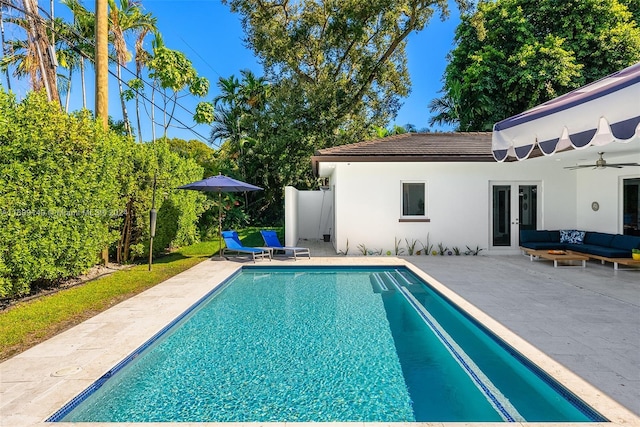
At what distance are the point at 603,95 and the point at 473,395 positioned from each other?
164 inches

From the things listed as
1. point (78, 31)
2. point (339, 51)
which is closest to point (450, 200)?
point (339, 51)

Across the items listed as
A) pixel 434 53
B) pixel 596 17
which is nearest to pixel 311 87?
pixel 434 53

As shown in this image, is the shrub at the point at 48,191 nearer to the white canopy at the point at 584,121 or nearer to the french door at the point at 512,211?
the white canopy at the point at 584,121

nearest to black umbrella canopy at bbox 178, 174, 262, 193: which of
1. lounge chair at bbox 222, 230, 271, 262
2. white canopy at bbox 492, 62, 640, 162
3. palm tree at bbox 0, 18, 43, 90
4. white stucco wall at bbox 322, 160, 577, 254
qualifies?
lounge chair at bbox 222, 230, 271, 262

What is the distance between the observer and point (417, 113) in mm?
31141

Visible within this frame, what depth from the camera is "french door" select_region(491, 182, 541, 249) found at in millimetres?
13523

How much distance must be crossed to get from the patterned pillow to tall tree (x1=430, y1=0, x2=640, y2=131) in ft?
44.1

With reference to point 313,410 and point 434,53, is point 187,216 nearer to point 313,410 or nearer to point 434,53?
point 313,410

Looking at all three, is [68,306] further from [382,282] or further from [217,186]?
[382,282]

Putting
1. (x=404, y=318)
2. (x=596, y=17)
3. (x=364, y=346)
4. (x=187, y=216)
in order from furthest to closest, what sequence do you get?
1. (x=596, y=17)
2. (x=187, y=216)
3. (x=404, y=318)
4. (x=364, y=346)

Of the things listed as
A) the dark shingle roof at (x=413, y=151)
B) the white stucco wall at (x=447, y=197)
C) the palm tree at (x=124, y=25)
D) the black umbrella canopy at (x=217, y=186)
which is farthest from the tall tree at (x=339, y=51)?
the black umbrella canopy at (x=217, y=186)

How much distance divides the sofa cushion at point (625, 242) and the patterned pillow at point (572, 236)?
1149 mm

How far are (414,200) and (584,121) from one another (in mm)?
8263

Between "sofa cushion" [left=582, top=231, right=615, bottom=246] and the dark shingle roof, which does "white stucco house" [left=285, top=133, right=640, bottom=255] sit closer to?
the dark shingle roof
